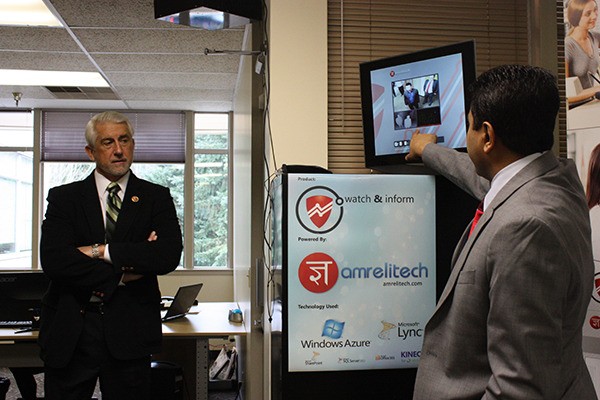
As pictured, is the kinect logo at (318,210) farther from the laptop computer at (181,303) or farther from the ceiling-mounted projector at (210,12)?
the laptop computer at (181,303)

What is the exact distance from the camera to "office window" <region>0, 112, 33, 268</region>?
7348 mm

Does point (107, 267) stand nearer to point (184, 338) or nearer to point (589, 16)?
point (184, 338)

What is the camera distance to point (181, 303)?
401cm

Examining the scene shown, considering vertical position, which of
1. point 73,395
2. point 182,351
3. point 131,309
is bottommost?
point 182,351

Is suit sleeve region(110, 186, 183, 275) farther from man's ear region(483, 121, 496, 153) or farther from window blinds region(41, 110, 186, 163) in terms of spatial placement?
window blinds region(41, 110, 186, 163)

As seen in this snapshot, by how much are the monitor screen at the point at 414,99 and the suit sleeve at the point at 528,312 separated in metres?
0.85

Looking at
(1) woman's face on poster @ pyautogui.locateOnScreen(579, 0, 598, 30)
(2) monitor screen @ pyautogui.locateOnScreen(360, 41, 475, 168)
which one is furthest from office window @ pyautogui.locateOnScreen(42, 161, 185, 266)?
(1) woman's face on poster @ pyautogui.locateOnScreen(579, 0, 598, 30)

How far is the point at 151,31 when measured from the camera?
445cm

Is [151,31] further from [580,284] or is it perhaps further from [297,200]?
[580,284]

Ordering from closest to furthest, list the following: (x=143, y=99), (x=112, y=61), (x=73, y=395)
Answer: (x=73, y=395) < (x=112, y=61) < (x=143, y=99)

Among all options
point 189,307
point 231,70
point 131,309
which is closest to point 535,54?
point 131,309

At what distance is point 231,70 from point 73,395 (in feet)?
12.6

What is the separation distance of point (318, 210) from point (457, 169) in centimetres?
40

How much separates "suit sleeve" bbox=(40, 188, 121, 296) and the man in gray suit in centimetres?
135
